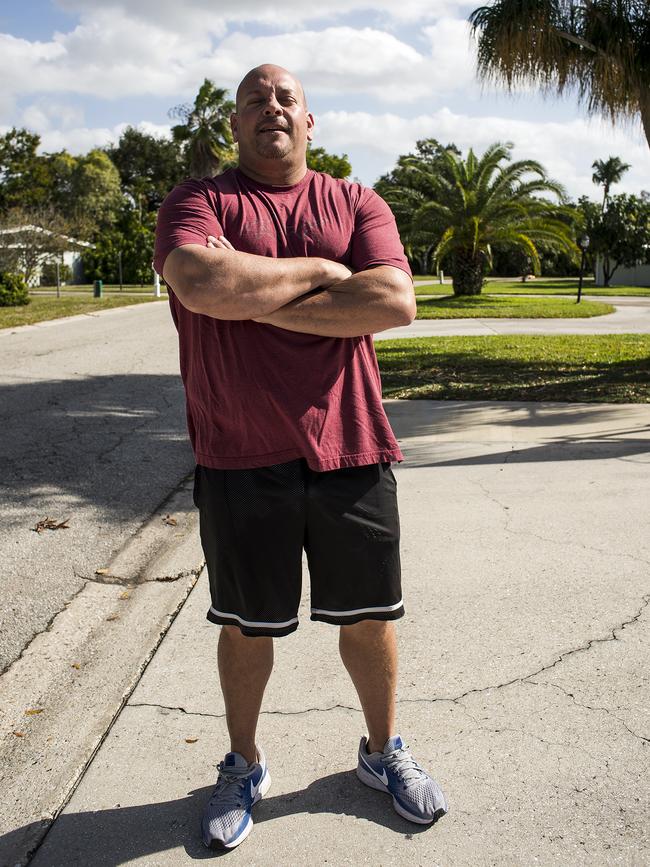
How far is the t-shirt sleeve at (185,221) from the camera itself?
2355 mm

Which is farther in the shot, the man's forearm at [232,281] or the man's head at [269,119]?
the man's head at [269,119]

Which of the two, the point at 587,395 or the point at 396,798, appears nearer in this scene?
the point at 396,798

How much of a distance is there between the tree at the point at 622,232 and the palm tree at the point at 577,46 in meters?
42.3

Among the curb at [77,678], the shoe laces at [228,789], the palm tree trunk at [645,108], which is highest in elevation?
the palm tree trunk at [645,108]

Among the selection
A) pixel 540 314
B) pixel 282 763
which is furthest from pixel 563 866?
pixel 540 314

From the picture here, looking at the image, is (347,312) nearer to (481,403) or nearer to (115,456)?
(115,456)

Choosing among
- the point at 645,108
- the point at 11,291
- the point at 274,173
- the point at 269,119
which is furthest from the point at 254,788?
the point at 11,291

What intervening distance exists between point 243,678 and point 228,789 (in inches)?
11.7

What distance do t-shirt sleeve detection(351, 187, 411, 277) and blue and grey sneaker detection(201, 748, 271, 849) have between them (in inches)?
57.1

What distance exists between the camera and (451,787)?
2568 mm

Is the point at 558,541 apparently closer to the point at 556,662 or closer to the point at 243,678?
the point at 556,662

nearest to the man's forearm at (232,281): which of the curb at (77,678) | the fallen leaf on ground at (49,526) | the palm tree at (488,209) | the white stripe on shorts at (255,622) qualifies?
the white stripe on shorts at (255,622)

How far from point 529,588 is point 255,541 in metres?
2.03

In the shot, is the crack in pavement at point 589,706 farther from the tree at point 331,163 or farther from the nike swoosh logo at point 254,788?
the tree at point 331,163
